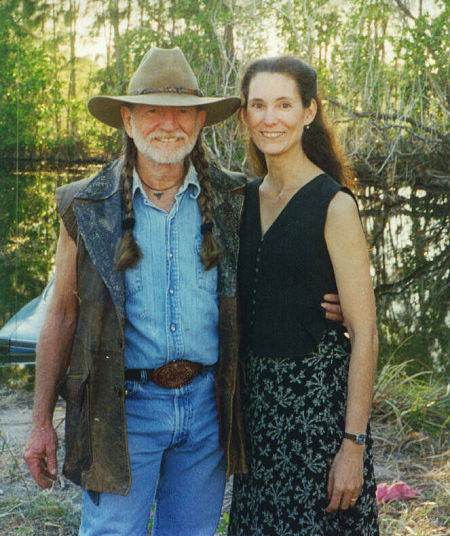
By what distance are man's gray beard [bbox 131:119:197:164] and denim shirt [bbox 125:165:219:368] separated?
0.08 meters

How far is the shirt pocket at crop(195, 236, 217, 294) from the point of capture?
81.1 inches

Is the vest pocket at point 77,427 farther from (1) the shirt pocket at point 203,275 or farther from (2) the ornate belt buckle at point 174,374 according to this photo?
(1) the shirt pocket at point 203,275

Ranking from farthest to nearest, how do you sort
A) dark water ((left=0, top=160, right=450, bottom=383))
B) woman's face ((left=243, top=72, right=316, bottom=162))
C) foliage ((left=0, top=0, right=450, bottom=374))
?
foliage ((left=0, top=0, right=450, bottom=374))
dark water ((left=0, top=160, right=450, bottom=383))
woman's face ((left=243, top=72, right=316, bottom=162))

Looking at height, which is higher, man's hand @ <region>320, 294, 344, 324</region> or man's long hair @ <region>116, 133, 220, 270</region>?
man's long hair @ <region>116, 133, 220, 270</region>

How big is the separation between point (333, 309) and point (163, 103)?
2.43ft

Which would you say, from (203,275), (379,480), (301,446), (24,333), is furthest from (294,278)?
(24,333)

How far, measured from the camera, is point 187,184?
6.93 ft

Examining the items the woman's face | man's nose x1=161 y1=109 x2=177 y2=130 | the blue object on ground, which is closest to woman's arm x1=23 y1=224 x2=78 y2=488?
man's nose x1=161 y1=109 x2=177 y2=130

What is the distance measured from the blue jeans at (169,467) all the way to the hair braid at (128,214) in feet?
1.11

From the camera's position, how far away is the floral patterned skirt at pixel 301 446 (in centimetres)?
204

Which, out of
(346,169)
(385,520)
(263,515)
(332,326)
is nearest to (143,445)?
(263,515)

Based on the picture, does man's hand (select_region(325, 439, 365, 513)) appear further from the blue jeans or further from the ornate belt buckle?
the ornate belt buckle

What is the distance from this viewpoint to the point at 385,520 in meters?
3.05

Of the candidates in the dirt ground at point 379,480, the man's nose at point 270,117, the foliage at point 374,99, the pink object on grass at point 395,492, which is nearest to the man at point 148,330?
the man's nose at point 270,117
